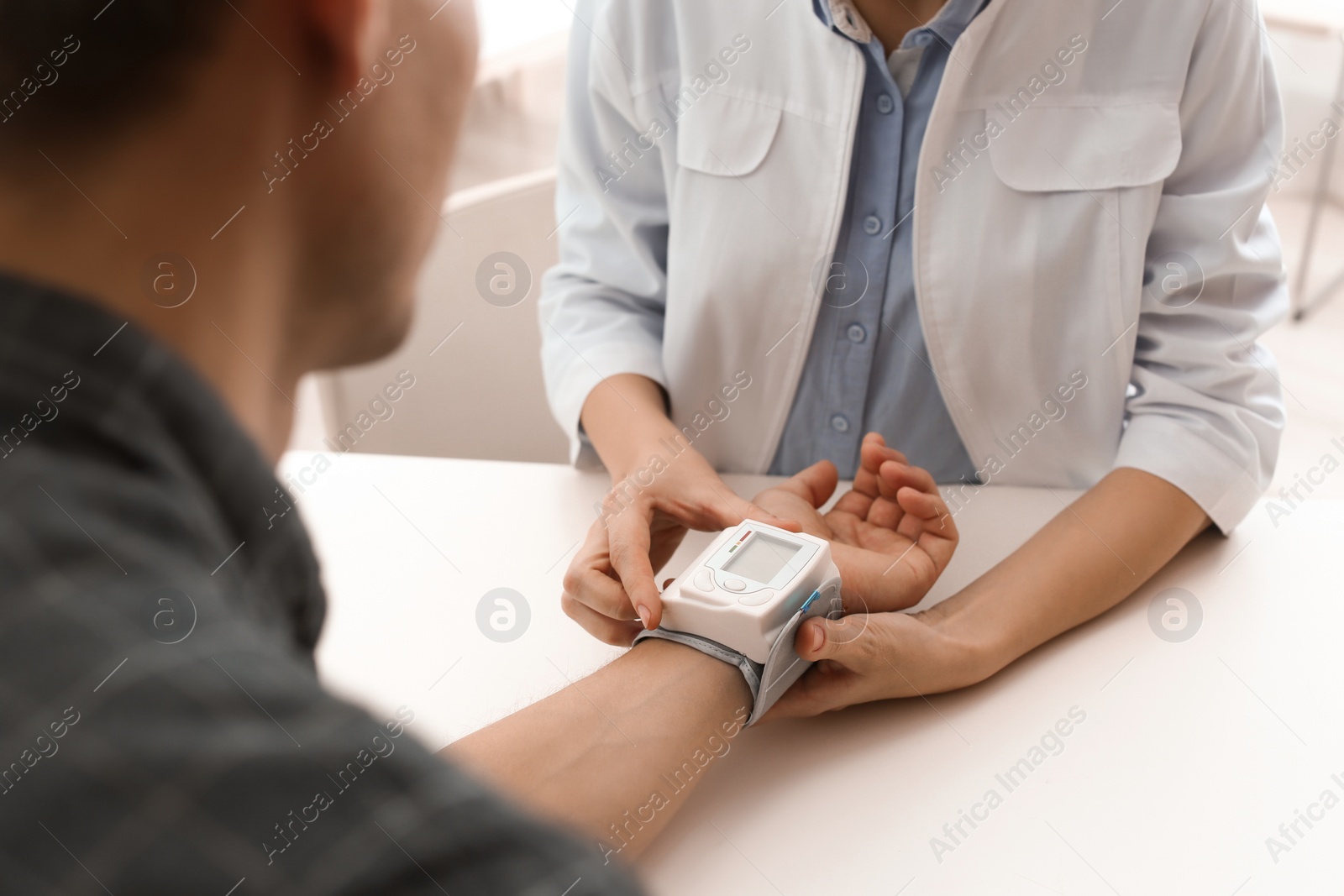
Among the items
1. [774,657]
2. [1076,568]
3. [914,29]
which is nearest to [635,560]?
[774,657]

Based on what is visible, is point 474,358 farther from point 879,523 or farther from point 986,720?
point 986,720

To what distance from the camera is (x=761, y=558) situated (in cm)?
81

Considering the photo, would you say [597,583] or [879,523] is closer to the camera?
[597,583]

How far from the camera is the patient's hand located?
35.0 inches

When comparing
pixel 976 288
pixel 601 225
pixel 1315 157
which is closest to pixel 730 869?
pixel 976 288

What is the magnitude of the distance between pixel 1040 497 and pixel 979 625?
241mm

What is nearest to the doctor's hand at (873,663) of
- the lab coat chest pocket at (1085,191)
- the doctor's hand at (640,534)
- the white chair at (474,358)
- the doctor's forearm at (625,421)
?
the doctor's hand at (640,534)

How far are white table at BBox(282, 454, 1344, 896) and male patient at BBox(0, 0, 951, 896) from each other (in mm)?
239

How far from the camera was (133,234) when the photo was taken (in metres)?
0.29

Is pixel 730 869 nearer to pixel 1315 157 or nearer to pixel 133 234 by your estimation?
pixel 133 234

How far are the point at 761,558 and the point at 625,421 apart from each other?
0.30 metres

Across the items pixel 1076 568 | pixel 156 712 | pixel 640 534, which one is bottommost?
pixel 1076 568

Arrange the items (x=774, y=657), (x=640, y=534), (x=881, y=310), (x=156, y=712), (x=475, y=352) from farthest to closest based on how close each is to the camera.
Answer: (x=475, y=352) → (x=881, y=310) → (x=640, y=534) → (x=774, y=657) → (x=156, y=712)

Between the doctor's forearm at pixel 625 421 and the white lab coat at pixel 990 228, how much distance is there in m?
0.02
